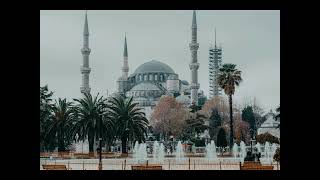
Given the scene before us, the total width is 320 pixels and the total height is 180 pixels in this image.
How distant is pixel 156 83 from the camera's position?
4844 centimetres

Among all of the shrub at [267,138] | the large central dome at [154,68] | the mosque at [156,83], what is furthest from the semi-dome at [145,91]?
the shrub at [267,138]

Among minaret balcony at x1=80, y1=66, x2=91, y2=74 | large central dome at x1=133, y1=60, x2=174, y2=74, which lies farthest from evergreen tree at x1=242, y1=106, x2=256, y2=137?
large central dome at x1=133, y1=60, x2=174, y2=74

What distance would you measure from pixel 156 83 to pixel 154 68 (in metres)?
1.67

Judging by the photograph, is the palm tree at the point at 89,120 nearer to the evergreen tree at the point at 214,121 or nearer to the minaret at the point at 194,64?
the evergreen tree at the point at 214,121

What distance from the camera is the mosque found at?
130ft

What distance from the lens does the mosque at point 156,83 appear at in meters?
39.5

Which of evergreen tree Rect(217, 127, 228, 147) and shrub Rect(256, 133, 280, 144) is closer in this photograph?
shrub Rect(256, 133, 280, 144)

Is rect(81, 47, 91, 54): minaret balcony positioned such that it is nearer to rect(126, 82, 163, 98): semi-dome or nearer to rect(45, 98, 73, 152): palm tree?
rect(126, 82, 163, 98): semi-dome

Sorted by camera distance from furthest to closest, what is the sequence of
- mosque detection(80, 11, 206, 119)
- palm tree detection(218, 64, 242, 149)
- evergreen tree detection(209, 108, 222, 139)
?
mosque detection(80, 11, 206, 119), evergreen tree detection(209, 108, 222, 139), palm tree detection(218, 64, 242, 149)

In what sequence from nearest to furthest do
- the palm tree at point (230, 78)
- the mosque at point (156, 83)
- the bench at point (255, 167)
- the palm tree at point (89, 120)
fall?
the bench at point (255, 167) < the palm tree at point (89, 120) < the palm tree at point (230, 78) < the mosque at point (156, 83)

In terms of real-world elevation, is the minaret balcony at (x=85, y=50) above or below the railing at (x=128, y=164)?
above

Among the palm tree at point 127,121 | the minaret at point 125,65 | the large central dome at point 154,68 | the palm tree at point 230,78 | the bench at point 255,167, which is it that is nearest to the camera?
the bench at point 255,167
